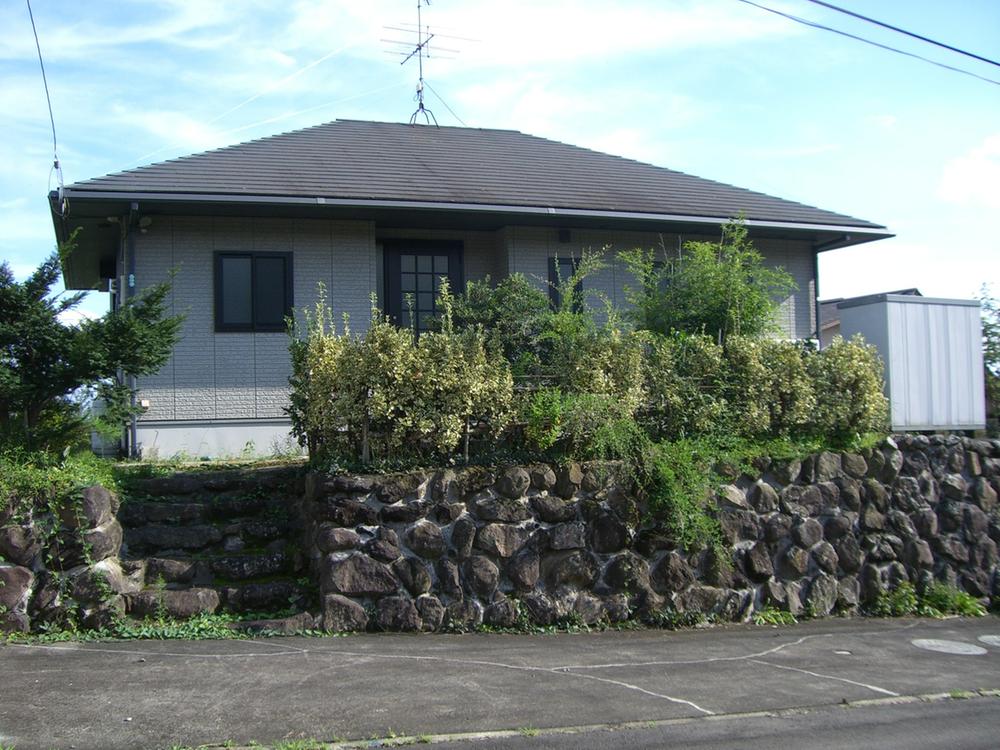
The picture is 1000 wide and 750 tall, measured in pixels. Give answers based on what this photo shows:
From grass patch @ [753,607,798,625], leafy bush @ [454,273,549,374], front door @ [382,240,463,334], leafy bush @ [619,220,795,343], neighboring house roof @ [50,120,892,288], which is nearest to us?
grass patch @ [753,607,798,625]

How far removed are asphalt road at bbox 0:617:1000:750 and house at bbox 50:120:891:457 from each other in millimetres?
6062

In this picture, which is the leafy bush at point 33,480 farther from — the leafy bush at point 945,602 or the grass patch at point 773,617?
the leafy bush at point 945,602

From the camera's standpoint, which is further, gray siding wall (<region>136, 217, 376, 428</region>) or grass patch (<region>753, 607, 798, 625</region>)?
gray siding wall (<region>136, 217, 376, 428</region>)

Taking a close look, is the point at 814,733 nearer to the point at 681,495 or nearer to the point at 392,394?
the point at 681,495

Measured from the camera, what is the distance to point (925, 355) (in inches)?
461

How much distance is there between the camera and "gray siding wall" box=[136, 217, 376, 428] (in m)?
12.8

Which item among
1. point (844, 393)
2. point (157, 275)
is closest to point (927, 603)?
point (844, 393)

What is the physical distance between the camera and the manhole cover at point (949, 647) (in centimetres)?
851

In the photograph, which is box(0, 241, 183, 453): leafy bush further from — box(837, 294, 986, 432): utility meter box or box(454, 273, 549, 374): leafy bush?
box(837, 294, 986, 432): utility meter box

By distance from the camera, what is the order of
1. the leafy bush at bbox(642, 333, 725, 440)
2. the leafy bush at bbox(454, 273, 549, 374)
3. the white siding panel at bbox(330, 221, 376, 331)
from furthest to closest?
the white siding panel at bbox(330, 221, 376, 331) → the leafy bush at bbox(454, 273, 549, 374) → the leafy bush at bbox(642, 333, 725, 440)

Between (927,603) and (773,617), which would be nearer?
(773,617)

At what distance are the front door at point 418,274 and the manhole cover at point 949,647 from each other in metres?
8.15

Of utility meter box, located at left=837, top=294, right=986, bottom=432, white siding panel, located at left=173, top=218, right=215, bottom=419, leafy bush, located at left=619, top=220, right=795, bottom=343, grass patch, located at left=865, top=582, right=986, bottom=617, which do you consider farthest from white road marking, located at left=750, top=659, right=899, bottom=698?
white siding panel, located at left=173, top=218, right=215, bottom=419

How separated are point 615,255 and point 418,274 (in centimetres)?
313
